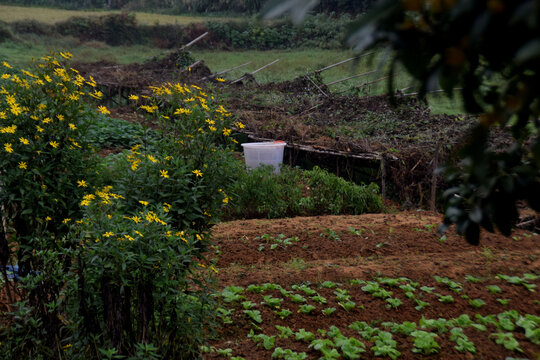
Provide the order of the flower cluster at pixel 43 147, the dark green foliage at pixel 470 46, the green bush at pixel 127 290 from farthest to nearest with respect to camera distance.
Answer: the flower cluster at pixel 43 147, the green bush at pixel 127 290, the dark green foliage at pixel 470 46

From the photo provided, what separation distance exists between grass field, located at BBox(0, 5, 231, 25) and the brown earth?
1264 inches

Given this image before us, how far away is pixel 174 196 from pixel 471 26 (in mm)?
2988

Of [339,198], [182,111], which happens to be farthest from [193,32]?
[182,111]

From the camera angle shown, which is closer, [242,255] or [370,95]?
[242,255]

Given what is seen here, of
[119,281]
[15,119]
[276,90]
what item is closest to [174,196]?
[119,281]

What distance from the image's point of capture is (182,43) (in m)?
34.0

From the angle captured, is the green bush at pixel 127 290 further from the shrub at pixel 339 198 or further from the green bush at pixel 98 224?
the shrub at pixel 339 198

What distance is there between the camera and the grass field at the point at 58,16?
113 ft

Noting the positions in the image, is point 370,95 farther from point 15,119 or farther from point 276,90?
point 15,119

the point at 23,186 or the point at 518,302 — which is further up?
the point at 23,186

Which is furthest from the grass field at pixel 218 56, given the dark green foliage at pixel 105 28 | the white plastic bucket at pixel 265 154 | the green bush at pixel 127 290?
the green bush at pixel 127 290

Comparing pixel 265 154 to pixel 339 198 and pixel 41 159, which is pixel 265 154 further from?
pixel 41 159

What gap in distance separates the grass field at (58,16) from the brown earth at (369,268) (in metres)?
32.1

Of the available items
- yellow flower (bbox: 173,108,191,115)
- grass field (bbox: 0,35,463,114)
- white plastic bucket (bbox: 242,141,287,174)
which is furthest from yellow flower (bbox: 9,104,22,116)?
grass field (bbox: 0,35,463,114)
